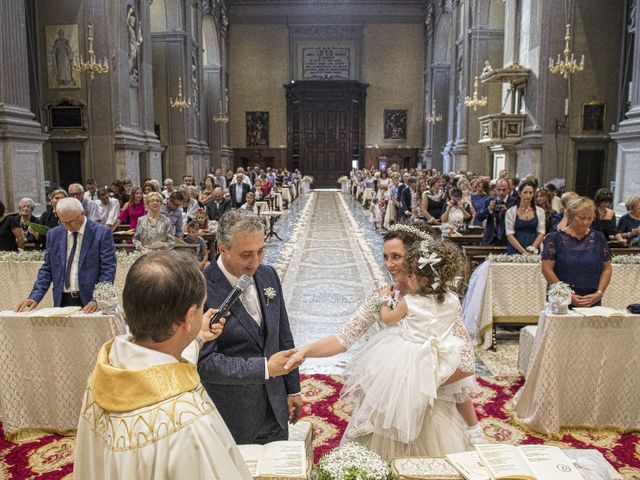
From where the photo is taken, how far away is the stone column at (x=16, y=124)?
9.61 metres

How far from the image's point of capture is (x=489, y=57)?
1969 centimetres

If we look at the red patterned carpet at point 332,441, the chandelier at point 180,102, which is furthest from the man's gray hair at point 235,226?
the chandelier at point 180,102

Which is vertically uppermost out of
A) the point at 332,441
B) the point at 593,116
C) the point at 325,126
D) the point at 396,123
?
the point at 396,123

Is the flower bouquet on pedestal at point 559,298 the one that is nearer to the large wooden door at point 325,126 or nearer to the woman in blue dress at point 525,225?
the woman in blue dress at point 525,225

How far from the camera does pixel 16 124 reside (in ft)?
32.3

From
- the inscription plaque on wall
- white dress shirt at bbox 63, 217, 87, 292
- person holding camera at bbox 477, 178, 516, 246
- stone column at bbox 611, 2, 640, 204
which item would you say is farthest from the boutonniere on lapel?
the inscription plaque on wall

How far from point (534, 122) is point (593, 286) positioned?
989 cm

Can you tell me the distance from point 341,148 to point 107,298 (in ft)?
95.3

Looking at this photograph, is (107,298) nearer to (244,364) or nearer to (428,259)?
(244,364)

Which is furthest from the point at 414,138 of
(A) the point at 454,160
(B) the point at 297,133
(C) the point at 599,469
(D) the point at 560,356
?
(C) the point at 599,469

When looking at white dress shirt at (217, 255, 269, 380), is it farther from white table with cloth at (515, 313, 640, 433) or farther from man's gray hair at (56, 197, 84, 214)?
white table with cloth at (515, 313, 640, 433)

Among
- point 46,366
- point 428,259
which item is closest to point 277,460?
point 428,259

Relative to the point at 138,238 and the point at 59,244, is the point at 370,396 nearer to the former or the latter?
the point at 59,244

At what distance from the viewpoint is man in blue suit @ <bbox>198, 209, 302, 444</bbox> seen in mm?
2428
